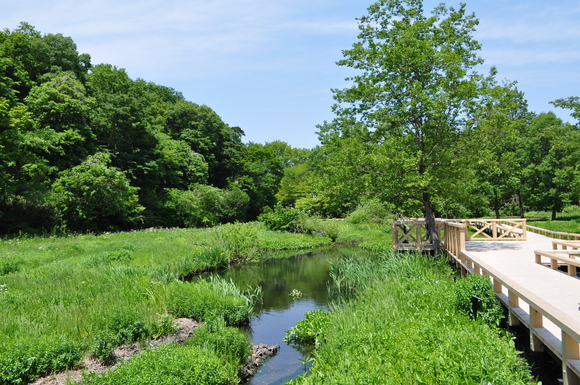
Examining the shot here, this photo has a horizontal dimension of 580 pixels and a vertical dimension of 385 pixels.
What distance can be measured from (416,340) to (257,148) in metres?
56.2

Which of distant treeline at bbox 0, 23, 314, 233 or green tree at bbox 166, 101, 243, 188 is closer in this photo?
distant treeline at bbox 0, 23, 314, 233

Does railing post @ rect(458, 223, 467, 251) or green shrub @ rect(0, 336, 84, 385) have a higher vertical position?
railing post @ rect(458, 223, 467, 251)

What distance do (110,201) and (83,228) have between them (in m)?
2.91

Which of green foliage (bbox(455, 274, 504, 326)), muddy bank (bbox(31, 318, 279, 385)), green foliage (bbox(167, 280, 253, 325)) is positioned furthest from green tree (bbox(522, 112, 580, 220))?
muddy bank (bbox(31, 318, 279, 385))

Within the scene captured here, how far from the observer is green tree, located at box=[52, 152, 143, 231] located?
2766 centimetres

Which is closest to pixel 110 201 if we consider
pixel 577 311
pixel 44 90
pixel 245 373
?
pixel 44 90

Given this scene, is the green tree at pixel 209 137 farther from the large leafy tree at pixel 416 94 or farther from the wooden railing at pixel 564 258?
the wooden railing at pixel 564 258

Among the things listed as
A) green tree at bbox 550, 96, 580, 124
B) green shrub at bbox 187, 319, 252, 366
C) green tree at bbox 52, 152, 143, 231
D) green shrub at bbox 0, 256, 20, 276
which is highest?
green tree at bbox 550, 96, 580, 124


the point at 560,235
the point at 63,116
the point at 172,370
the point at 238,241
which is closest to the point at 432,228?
the point at 560,235

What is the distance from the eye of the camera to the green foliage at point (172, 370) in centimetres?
621

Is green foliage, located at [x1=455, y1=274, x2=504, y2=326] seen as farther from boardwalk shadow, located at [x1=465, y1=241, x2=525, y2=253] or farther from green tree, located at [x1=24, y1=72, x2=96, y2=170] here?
green tree, located at [x1=24, y1=72, x2=96, y2=170]

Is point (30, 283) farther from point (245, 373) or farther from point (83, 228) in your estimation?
point (83, 228)

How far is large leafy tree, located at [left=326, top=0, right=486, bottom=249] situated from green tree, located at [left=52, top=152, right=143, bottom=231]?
18549mm

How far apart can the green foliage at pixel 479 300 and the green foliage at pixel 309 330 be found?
306 centimetres
